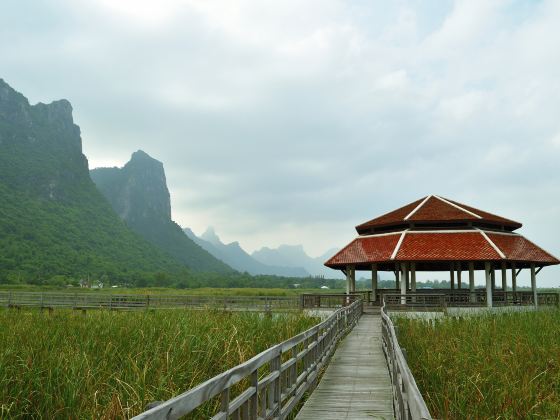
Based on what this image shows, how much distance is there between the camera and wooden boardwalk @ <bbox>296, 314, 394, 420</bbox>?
7.27 meters

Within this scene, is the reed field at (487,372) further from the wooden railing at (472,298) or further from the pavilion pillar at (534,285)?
the pavilion pillar at (534,285)

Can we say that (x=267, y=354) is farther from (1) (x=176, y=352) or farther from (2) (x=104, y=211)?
(2) (x=104, y=211)

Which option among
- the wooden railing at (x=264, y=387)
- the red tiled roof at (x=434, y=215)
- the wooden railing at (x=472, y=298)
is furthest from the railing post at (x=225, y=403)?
the red tiled roof at (x=434, y=215)

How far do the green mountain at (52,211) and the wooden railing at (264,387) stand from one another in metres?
70.7

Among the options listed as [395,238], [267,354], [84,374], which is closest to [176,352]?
[84,374]

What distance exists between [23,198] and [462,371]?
11622cm

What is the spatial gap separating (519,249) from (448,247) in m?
4.41

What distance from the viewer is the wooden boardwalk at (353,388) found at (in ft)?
23.8

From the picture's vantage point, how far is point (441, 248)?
87.8ft

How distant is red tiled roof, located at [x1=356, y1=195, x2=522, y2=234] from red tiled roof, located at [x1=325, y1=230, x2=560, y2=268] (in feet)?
2.34

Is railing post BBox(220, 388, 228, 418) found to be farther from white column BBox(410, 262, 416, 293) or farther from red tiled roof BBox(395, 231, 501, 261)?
white column BBox(410, 262, 416, 293)

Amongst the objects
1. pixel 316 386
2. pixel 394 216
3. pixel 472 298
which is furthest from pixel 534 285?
pixel 316 386

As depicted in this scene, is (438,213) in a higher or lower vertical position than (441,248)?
higher

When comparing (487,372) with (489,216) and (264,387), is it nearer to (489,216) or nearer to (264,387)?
(264,387)
